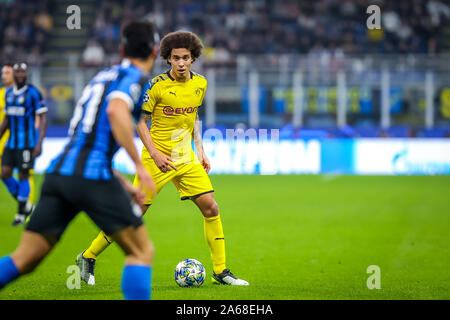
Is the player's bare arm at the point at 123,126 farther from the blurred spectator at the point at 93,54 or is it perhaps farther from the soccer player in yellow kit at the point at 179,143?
the blurred spectator at the point at 93,54

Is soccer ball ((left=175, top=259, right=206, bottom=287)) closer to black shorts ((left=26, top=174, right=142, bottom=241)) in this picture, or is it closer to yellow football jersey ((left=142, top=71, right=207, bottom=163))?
yellow football jersey ((left=142, top=71, right=207, bottom=163))

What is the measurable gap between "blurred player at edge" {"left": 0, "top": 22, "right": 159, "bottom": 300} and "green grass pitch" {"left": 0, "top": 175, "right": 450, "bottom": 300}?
1.58 m

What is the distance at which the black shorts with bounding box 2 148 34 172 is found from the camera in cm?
1170

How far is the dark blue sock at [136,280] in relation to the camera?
4.71 meters

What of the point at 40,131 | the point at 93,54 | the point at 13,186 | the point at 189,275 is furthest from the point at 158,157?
the point at 93,54

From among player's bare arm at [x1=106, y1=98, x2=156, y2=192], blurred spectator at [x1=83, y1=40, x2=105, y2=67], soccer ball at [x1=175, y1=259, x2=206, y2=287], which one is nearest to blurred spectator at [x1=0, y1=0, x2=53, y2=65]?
blurred spectator at [x1=83, y1=40, x2=105, y2=67]

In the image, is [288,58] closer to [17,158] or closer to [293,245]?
[17,158]

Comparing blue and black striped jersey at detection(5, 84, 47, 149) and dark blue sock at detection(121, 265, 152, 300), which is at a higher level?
blue and black striped jersey at detection(5, 84, 47, 149)

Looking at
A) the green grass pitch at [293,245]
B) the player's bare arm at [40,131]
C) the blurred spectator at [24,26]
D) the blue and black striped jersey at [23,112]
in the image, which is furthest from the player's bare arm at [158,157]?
the blurred spectator at [24,26]

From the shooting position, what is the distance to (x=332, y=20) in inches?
1147

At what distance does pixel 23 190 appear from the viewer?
11.7 m

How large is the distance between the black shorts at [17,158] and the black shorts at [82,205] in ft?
23.5

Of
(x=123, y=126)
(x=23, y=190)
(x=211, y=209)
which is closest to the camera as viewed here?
(x=123, y=126)

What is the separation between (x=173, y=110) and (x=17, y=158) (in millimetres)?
5433
